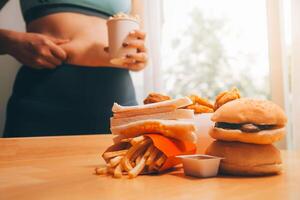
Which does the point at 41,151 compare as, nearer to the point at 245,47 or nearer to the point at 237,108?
the point at 237,108

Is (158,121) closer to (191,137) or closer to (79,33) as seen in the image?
(191,137)

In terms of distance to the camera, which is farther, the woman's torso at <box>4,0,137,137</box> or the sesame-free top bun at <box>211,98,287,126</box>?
the woman's torso at <box>4,0,137,137</box>

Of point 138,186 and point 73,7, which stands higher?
point 73,7

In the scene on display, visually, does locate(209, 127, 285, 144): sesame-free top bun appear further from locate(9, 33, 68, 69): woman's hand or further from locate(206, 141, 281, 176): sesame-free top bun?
locate(9, 33, 68, 69): woman's hand

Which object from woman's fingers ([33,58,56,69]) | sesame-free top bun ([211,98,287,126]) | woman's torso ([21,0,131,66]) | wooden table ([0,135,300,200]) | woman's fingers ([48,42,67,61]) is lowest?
wooden table ([0,135,300,200])

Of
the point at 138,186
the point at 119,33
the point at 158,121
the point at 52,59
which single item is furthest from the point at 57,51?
the point at 138,186

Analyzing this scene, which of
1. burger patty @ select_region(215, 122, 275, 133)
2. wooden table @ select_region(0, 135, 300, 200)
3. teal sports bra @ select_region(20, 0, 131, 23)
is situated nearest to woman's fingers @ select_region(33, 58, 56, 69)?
teal sports bra @ select_region(20, 0, 131, 23)

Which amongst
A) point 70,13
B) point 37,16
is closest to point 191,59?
point 70,13
